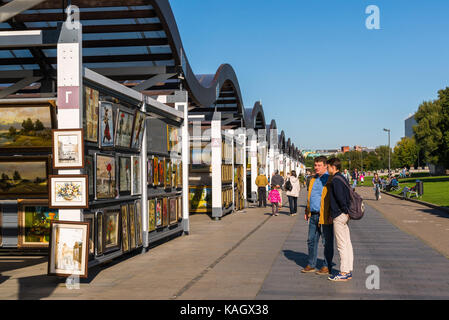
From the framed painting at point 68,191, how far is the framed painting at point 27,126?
2355mm

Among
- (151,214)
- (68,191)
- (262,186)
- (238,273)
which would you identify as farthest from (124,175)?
(262,186)

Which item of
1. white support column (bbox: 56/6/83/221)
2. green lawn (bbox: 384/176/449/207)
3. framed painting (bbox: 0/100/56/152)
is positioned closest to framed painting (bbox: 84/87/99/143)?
white support column (bbox: 56/6/83/221)

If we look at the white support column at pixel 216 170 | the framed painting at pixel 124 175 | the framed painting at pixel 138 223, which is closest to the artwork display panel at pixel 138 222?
the framed painting at pixel 138 223

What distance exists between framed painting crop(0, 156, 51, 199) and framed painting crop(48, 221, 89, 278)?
3.17m

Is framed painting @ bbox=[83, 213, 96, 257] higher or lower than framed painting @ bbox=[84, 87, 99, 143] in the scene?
lower

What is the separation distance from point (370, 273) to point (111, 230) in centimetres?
437

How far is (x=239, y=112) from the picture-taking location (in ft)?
91.0

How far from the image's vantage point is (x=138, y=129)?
10.7m

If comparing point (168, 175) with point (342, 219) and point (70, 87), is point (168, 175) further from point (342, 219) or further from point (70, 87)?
point (342, 219)

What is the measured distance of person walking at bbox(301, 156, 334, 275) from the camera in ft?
27.3

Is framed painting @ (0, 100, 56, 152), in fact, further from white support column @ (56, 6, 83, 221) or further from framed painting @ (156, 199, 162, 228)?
framed painting @ (156, 199, 162, 228)

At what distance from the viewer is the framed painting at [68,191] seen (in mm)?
7719

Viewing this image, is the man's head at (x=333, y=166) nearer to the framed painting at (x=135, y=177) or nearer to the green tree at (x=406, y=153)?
the framed painting at (x=135, y=177)

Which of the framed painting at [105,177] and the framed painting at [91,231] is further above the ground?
the framed painting at [105,177]
